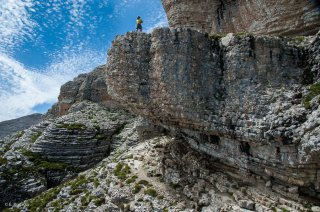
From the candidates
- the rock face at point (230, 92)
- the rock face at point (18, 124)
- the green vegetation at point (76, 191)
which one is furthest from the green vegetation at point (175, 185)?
the rock face at point (18, 124)

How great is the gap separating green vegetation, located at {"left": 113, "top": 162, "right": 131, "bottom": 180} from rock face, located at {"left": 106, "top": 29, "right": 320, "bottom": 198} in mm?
6667

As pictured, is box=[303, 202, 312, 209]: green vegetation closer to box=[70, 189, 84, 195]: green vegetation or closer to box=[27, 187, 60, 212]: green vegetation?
box=[70, 189, 84, 195]: green vegetation

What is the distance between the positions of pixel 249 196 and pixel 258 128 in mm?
4775

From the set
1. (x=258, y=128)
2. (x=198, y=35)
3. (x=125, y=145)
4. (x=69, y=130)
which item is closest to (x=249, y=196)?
(x=258, y=128)

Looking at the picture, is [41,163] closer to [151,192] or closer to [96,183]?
[96,183]

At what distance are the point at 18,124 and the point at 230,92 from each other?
11467cm

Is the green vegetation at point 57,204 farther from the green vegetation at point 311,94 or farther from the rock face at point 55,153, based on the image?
the green vegetation at point 311,94

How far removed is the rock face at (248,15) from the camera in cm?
2766

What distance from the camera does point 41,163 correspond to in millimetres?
42469

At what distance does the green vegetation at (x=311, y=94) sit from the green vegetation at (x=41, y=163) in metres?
34.6

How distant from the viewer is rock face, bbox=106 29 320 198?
1836 centimetres

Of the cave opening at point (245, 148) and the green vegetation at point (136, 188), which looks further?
the green vegetation at point (136, 188)

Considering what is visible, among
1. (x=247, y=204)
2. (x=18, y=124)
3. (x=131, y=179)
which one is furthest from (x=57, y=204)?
(x=18, y=124)

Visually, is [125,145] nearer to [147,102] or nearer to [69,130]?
[69,130]
